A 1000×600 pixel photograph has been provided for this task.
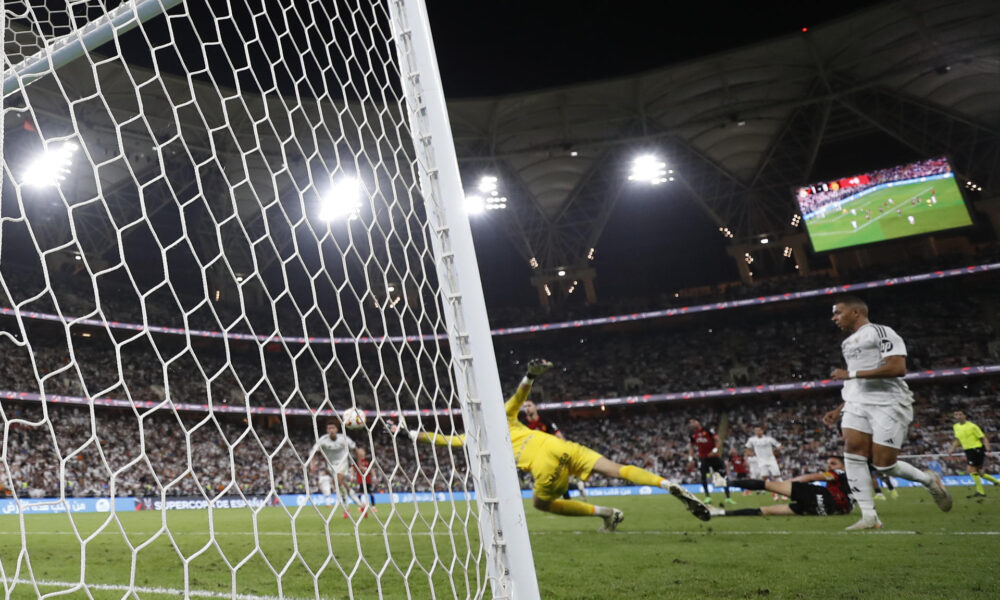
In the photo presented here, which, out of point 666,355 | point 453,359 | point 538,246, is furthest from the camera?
point 538,246

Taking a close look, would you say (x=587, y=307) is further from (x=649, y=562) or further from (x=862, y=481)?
(x=649, y=562)

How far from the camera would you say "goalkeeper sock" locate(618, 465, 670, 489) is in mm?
5547

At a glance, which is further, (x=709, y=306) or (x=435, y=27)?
(x=709, y=306)

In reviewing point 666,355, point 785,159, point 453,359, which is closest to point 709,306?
point 666,355

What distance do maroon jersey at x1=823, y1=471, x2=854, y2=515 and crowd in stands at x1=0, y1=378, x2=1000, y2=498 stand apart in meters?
12.8

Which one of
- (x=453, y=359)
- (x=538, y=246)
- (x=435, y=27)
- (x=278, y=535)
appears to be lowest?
(x=278, y=535)

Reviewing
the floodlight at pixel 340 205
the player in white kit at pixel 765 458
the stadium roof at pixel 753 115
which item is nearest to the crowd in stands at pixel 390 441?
the player in white kit at pixel 765 458

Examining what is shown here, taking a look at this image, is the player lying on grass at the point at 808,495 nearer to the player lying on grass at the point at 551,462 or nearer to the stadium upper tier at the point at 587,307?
the player lying on grass at the point at 551,462

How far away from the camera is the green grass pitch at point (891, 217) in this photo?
2353cm

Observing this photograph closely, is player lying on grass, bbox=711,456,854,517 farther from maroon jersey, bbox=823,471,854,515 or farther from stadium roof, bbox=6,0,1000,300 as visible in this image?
stadium roof, bbox=6,0,1000,300

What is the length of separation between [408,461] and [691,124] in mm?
17116

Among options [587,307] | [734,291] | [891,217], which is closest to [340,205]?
[891,217]

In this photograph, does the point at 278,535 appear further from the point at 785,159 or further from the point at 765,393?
the point at 785,159

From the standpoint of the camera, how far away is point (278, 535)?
7.70 m
